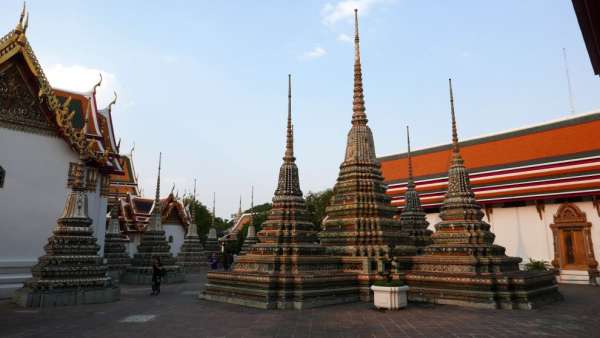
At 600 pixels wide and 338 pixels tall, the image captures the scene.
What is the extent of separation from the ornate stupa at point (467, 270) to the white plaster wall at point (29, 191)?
1301cm

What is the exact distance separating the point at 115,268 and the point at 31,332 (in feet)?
51.5

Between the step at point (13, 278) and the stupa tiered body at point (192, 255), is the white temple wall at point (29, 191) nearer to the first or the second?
the step at point (13, 278)

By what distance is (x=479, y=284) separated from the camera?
12.1m

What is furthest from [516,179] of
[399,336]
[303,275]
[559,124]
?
[399,336]

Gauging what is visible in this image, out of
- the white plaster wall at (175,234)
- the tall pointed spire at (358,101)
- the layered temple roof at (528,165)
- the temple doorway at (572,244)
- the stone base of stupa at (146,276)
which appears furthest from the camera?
the white plaster wall at (175,234)

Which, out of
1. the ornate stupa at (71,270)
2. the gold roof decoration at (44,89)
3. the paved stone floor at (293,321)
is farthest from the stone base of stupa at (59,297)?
the gold roof decoration at (44,89)

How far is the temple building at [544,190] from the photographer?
2131cm

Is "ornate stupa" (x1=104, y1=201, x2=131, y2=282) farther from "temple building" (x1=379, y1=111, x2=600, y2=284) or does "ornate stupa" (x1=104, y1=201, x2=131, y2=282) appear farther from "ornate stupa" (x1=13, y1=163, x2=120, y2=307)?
"temple building" (x1=379, y1=111, x2=600, y2=284)

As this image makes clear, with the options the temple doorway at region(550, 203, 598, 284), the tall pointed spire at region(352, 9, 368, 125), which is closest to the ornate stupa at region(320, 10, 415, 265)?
the tall pointed spire at region(352, 9, 368, 125)

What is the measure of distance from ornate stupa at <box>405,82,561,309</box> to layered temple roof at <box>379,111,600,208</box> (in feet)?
35.0

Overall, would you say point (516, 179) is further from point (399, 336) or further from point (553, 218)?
point (399, 336)

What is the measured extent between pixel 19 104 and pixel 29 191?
3.20m

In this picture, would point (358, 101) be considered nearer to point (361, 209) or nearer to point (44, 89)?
point (361, 209)

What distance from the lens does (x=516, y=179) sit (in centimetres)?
2450
